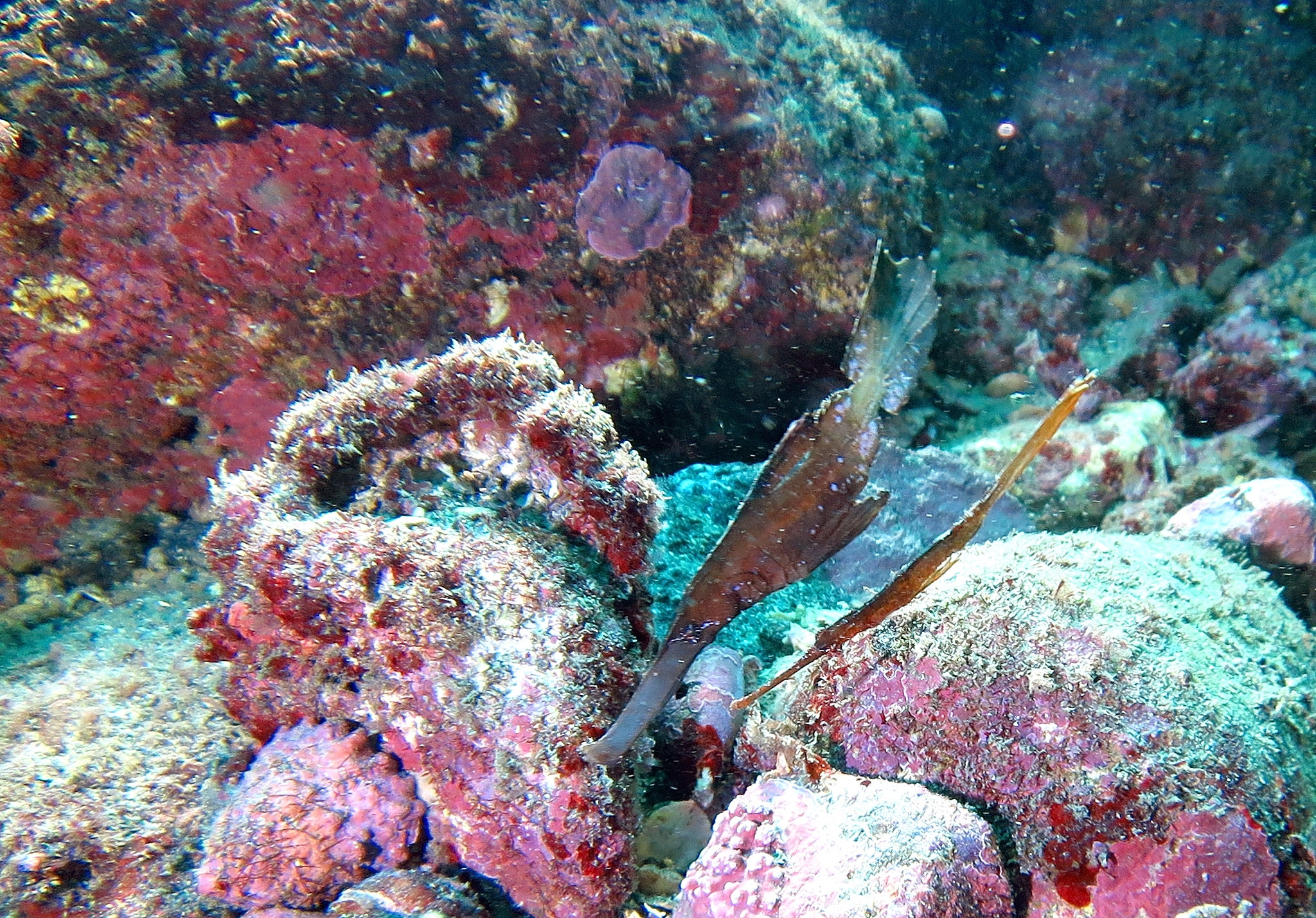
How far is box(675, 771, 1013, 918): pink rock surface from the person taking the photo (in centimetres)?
149

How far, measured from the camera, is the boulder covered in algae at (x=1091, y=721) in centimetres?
162

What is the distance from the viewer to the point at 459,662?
198 centimetres

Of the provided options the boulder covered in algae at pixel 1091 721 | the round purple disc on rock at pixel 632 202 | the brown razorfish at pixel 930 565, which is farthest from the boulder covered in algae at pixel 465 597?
the round purple disc on rock at pixel 632 202

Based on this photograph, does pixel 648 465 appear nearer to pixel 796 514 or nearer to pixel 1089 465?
pixel 796 514

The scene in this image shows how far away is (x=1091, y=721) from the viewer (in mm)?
1742

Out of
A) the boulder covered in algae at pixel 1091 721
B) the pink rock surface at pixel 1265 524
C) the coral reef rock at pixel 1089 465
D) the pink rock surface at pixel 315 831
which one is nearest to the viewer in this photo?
the boulder covered in algae at pixel 1091 721

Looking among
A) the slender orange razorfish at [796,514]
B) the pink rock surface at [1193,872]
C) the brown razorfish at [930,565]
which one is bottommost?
the pink rock surface at [1193,872]

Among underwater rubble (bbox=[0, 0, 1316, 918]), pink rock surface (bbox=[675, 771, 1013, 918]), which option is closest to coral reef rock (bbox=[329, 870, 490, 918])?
underwater rubble (bbox=[0, 0, 1316, 918])

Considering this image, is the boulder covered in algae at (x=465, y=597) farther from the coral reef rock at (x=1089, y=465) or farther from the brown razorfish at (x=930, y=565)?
the coral reef rock at (x=1089, y=465)

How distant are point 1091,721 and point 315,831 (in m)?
2.43

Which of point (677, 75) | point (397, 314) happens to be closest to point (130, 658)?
point (397, 314)

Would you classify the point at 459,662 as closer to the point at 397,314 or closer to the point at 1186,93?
the point at 397,314

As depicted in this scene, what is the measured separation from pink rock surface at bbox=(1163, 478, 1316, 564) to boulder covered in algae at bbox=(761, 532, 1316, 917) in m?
1.18

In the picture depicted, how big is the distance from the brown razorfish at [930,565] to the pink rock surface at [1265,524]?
222cm
